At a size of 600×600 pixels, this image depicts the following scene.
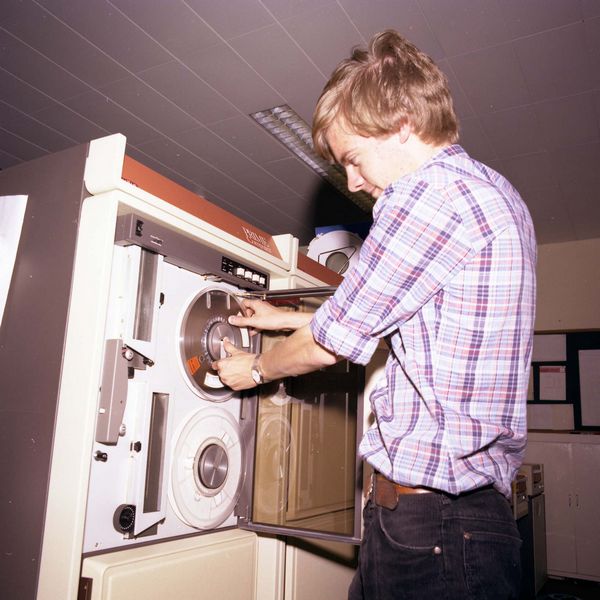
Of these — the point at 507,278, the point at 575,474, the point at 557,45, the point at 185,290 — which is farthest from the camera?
the point at 575,474

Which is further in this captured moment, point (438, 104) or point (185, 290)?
point (185, 290)

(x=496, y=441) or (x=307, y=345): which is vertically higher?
(x=307, y=345)

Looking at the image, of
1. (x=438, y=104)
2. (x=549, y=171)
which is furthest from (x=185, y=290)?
(x=549, y=171)

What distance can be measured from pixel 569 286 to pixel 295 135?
3.68 metres

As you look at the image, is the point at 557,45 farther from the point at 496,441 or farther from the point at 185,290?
the point at 496,441

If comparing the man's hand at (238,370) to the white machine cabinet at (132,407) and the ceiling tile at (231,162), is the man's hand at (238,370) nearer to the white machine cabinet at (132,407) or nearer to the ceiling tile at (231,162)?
the white machine cabinet at (132,407)

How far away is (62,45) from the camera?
11.4 feet

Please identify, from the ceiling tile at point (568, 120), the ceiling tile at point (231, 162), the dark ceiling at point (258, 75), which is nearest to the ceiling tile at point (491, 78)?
the dark ceiling at point (258, 75)

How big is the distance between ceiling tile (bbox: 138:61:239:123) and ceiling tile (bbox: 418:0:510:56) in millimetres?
1644

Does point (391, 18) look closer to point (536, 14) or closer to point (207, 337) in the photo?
point (536, 14)

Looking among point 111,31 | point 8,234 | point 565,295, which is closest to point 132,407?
point 8,234

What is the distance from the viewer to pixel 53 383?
1427 millimetres

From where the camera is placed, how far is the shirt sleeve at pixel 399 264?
1.04 meters

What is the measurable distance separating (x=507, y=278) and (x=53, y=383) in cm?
116
